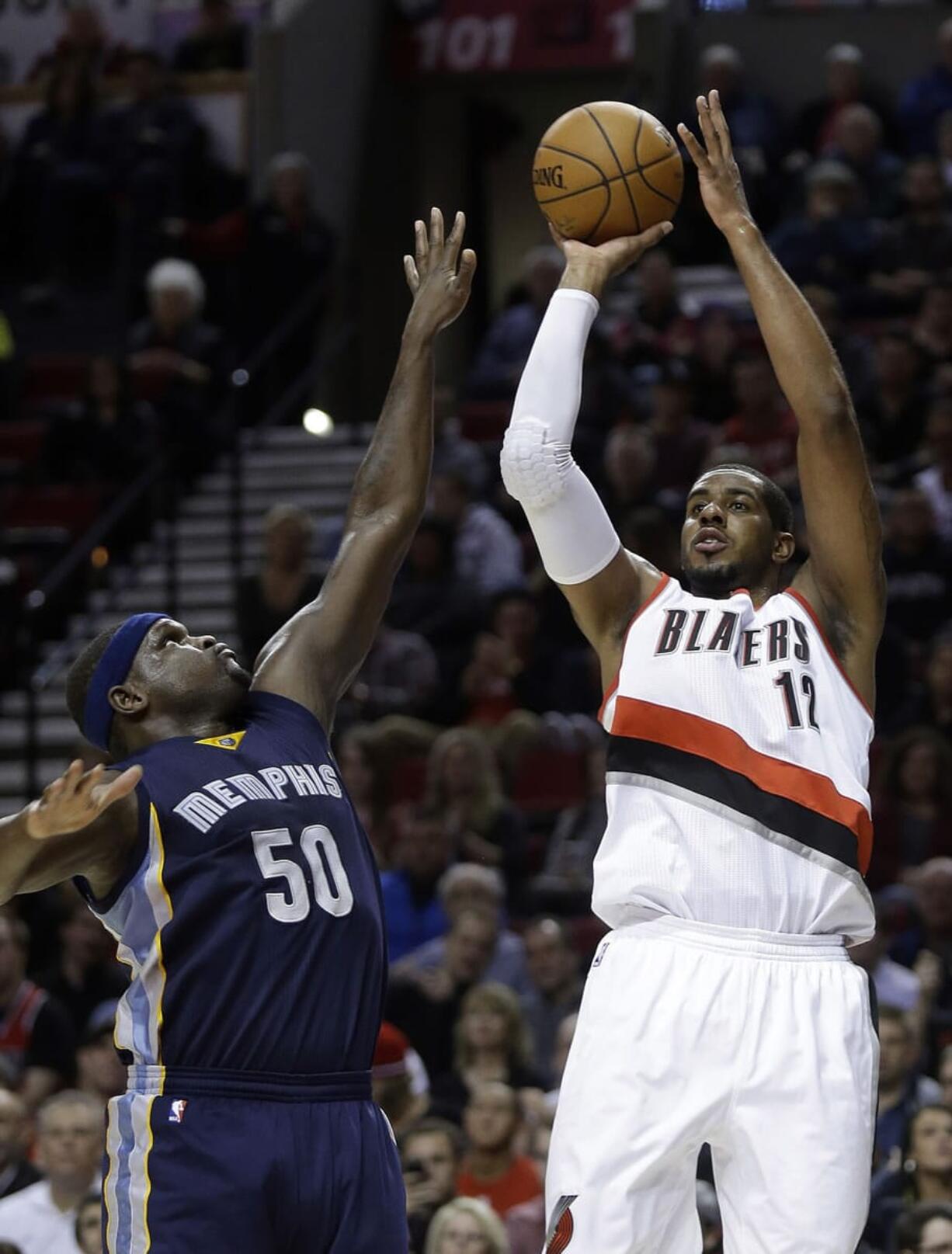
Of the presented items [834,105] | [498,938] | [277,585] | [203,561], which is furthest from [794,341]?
[834,105]

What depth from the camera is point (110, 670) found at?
16.5ft

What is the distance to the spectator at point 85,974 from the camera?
34.7 feet

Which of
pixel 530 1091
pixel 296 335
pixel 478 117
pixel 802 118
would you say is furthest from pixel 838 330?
pixel 478 117

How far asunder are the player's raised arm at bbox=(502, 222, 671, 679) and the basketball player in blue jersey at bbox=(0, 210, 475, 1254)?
27.9 inches

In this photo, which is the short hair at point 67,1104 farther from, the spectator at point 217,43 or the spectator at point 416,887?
the spectator at point 217,43

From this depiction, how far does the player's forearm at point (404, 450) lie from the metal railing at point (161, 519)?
705 cm

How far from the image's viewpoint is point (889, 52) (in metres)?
17.4

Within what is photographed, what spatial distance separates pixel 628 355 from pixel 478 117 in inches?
265

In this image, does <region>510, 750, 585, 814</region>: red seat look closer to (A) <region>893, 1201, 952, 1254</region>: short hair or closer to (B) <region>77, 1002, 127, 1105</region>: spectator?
(B) <region>77, 1002, 127, 1105</region>: spectator

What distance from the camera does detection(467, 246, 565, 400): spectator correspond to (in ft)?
48.3

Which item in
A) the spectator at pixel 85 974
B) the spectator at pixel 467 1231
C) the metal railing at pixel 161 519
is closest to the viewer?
the spectator at pixel 467 1231

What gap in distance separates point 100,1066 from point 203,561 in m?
6.00

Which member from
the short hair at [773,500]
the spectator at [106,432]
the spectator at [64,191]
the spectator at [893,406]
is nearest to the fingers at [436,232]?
the short hair at [773,500]

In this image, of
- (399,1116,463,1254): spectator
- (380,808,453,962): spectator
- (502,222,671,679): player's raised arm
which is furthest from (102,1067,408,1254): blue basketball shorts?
(380,808,453,962): spectator
